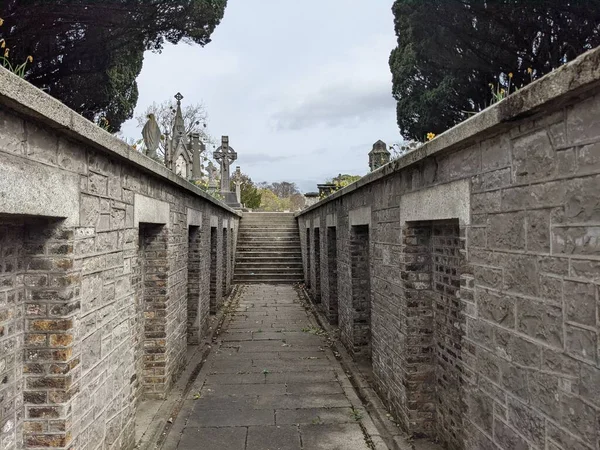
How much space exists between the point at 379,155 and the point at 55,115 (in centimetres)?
507

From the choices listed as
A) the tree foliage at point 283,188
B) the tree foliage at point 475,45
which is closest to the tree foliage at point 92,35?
the tree foliage at point 475,45

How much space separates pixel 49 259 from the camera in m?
2.65

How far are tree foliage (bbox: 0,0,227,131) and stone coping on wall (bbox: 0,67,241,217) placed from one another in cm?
720

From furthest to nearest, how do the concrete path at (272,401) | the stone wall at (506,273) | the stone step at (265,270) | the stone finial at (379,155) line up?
the stone step at (265,270) < the stone finial at (379,155) < the concrete path at (272,401) < the stone wall at (506,273)

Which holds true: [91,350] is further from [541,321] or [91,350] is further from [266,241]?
[266,241]

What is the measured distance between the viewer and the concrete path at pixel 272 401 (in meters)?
4.29

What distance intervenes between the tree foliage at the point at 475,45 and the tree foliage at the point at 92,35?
502 centimetres

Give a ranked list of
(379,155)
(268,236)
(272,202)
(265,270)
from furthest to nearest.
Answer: (272,202)
(268,236)
(265,270)
(379,155)

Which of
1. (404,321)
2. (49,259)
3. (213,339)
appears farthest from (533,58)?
(49,259)

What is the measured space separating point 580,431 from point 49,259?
3.00m

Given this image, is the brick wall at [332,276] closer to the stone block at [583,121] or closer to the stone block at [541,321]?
the stone block at [541,321]

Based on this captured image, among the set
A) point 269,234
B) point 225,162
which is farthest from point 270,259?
point 225,162

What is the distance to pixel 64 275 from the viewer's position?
263 cm

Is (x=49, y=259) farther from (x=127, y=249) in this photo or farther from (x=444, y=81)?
(x=444, y=81)
